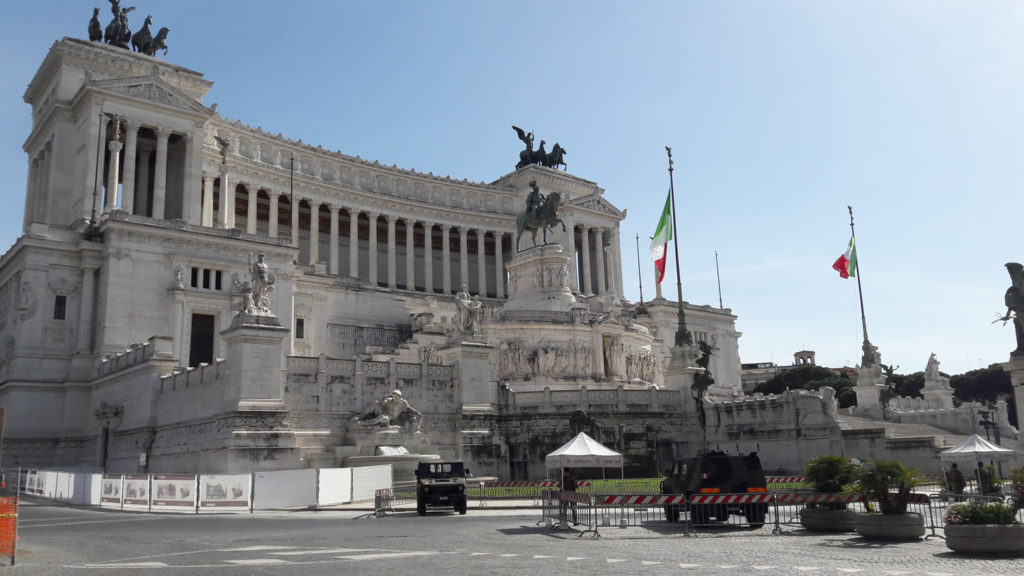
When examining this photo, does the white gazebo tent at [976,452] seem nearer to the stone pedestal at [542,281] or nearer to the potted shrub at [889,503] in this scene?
the potted shrub at [889,503]

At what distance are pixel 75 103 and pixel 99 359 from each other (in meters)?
24.0

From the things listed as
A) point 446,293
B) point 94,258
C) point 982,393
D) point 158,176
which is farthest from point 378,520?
point 982,393

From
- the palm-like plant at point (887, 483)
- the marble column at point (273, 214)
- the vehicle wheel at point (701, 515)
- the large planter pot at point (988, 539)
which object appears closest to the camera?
the large planter pot at point (988, 539)

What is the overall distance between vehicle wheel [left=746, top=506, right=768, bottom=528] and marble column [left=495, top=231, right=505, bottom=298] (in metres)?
76.7

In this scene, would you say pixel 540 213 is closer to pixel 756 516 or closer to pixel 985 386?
pixel 756 516

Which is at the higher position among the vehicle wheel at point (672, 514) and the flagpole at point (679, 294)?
the flagpole at point (679, 294)

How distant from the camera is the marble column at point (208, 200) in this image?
73875 millimetres

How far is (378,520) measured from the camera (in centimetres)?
2411

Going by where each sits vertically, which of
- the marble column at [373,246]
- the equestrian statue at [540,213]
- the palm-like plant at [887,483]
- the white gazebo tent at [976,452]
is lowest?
the palm-like plant at [887,483]

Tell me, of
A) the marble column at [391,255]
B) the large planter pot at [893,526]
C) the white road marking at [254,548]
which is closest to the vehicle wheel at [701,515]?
Result: the large planter pot at [893,526]

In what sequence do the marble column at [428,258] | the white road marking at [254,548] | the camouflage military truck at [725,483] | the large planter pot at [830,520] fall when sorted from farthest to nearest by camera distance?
the marble column at [428,258]
the camouflage military truck at [725,483]
the large planter pot at [830,520]
the white road marking at [254,548]

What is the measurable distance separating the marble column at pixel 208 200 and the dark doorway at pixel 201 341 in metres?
19.9

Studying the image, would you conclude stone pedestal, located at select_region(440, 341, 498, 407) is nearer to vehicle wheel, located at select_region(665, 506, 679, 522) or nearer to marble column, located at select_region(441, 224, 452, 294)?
vehicle wheel, located at select_region(665, 506, 679, 522)

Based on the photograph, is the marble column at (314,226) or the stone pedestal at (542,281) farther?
the marble column at (314,226)
